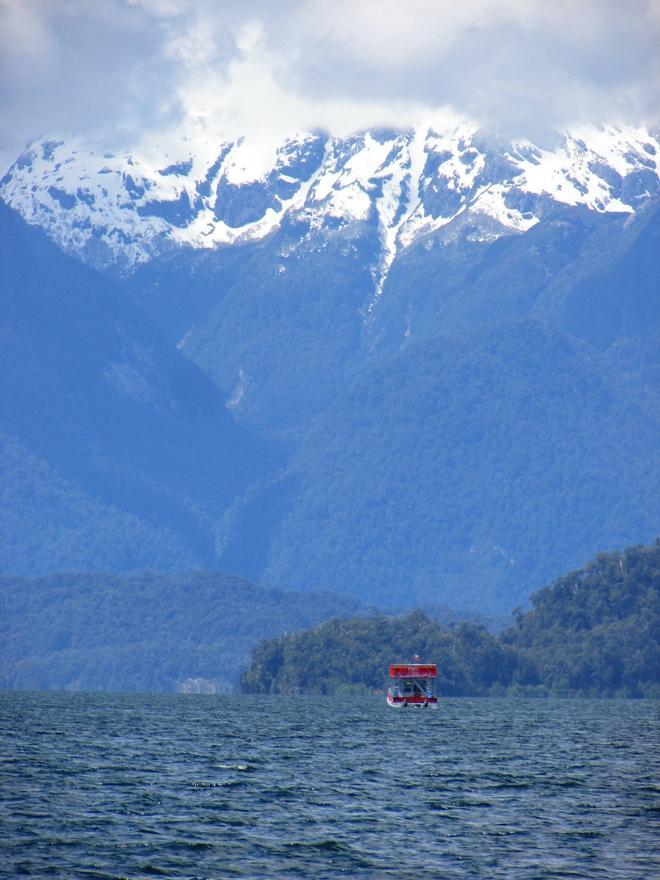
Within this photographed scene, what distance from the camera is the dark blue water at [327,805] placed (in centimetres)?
6844

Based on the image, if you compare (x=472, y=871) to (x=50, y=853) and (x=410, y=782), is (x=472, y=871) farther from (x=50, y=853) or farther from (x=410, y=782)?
(x=410, y=782)

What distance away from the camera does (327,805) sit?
85812 millimetres

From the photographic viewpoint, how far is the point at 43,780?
308 ft

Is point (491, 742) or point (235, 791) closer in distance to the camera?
point (235, 791)

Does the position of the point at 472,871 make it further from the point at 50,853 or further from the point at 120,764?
the point at 120,764

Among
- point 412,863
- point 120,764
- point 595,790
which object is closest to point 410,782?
point 595,790

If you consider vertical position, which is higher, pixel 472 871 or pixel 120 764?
pixel 120 764

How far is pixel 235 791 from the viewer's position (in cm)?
9119

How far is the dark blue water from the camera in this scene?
68.4m

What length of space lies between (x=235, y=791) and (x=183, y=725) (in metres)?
70.4

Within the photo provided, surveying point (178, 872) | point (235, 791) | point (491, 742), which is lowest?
point (178, 872)

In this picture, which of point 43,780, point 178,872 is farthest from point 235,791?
point 178,872

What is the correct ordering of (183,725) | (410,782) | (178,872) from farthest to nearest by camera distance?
(183,725) → (410,782) → (178,872)

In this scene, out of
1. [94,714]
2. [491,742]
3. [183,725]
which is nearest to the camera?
[491,742]
